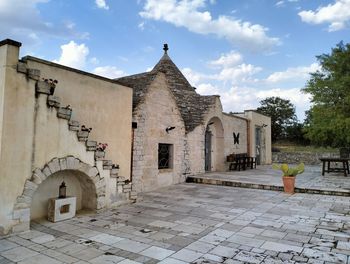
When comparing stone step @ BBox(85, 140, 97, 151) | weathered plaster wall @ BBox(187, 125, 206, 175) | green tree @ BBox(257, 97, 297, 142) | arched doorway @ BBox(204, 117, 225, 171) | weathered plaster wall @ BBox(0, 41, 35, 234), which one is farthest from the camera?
green tree @ BBox(257, 97, 297, 142)

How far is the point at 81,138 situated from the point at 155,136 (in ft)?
13.3

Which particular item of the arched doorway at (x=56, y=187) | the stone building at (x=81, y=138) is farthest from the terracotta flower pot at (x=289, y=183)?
the arched doorway at (x=56, y=187)

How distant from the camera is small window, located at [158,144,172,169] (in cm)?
1006

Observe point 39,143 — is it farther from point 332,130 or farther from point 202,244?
point 332,130

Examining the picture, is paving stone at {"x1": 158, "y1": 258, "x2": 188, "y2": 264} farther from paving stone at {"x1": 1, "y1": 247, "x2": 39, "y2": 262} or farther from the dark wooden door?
the dark wooden door

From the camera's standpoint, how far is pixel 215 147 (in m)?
14.7

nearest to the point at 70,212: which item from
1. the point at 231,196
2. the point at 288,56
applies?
the point at 231,196

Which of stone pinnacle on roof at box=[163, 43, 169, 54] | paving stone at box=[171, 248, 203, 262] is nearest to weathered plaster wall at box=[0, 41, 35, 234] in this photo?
paving stone at box=[171, 248, 203, 262]

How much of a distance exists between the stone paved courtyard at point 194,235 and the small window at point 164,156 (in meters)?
2.93

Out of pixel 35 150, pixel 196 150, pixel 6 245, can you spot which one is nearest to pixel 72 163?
pixel 35 150

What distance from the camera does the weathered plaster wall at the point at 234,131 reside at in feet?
49.8

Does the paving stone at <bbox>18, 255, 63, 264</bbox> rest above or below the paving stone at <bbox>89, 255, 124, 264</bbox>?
above

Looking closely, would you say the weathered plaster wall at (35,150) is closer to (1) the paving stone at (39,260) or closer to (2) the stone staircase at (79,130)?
(2) the stone staircase at (79,130)

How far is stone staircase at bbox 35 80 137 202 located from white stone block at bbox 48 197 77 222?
104cm
